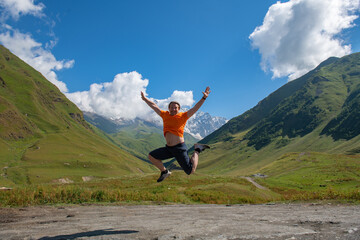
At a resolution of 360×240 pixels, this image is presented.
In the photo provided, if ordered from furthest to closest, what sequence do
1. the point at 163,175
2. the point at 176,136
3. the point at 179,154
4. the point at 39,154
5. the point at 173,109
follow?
the point at 39,154
the point at 163,175
the point at 173,109
the point at 179,154
the point at 176,136

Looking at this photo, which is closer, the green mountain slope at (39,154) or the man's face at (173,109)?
the man's face at (173,109)

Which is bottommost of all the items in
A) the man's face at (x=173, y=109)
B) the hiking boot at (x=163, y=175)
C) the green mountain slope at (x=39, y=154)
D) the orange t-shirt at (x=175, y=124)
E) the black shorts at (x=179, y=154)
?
the hiking boot at (x=163, y=175)

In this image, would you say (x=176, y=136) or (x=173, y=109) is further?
(x=173, y=109)

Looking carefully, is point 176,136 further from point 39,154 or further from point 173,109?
point 39,154

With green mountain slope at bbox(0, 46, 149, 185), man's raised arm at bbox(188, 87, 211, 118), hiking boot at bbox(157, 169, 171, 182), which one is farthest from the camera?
green mountain slope at bbox(0, 46, 149, 185)

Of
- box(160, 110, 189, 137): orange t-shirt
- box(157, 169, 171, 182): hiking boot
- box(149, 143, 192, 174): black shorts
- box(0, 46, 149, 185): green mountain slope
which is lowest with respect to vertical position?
box(157, 169, 171, 182): hiking boot

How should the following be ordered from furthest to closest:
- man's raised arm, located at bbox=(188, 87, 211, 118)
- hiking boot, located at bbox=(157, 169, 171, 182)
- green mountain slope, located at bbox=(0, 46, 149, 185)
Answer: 1. green mountain slope, located at bbox=(0, 46, 149, 185)
2. hiking boot, located at bbox=(157, 169, 171, 182)
3. man's raised arm, located at bbox=(188, 87, 211, 118)

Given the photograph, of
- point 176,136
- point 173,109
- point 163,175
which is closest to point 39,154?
point 163,175

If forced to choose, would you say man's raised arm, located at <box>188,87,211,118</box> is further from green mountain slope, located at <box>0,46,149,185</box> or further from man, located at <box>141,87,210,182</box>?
green mountain slope, located at <box>0,46,149,185</box>

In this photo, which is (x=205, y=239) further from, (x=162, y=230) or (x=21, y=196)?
(x=21, y=196)

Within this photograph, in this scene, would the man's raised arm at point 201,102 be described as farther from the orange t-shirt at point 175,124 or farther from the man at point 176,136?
the orange t-shirt at point 175,124

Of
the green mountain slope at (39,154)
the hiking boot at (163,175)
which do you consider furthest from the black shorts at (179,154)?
the green mountain slope at (39,154)

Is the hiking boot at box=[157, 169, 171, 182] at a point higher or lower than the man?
lower

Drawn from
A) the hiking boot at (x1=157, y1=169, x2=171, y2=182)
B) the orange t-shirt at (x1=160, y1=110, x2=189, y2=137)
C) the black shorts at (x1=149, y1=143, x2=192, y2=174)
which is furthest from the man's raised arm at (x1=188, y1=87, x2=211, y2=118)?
the hiking boot at (x1=157, y1=169, x2=171, y2=182)
